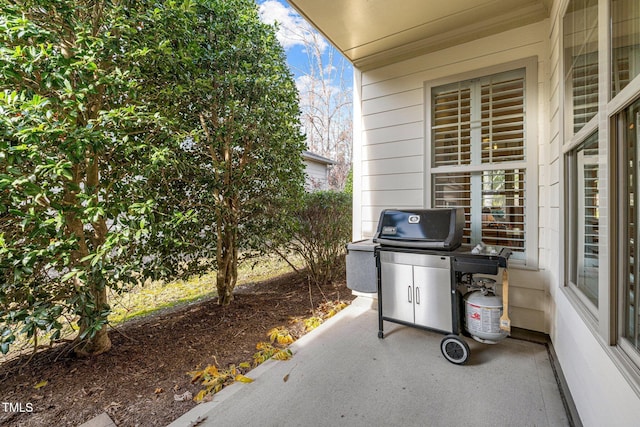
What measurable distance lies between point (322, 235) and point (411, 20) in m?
2.98

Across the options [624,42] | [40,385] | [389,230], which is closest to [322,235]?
[389,230]

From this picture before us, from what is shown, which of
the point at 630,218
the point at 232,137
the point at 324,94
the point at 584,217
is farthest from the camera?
the point at 324,94

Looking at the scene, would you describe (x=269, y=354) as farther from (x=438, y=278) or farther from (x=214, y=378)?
(x=438, y=278)

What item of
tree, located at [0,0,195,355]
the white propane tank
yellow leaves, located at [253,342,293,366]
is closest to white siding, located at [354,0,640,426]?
the white propane tank

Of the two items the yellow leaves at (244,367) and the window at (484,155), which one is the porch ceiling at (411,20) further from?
the yellow leaves at (244,367)

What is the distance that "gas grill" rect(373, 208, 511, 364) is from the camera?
7.53 feet

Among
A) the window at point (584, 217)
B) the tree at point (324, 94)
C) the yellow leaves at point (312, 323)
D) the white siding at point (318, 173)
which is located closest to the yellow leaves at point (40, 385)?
the yellow leaves at point (312, 323)

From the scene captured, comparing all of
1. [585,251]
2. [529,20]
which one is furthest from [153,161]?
[529,20]

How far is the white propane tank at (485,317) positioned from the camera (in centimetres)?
228

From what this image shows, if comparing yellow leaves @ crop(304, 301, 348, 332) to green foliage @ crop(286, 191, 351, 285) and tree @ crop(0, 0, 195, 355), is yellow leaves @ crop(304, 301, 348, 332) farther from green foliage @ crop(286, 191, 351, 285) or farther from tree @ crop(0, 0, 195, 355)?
tree @ crop(0, 0, 195, 355)

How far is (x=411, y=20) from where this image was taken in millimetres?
2936

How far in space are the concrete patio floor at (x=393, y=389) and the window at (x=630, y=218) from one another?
0.96 meters

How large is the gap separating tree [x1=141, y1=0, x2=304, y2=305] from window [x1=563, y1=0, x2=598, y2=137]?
104 inches

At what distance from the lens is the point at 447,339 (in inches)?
94.9
